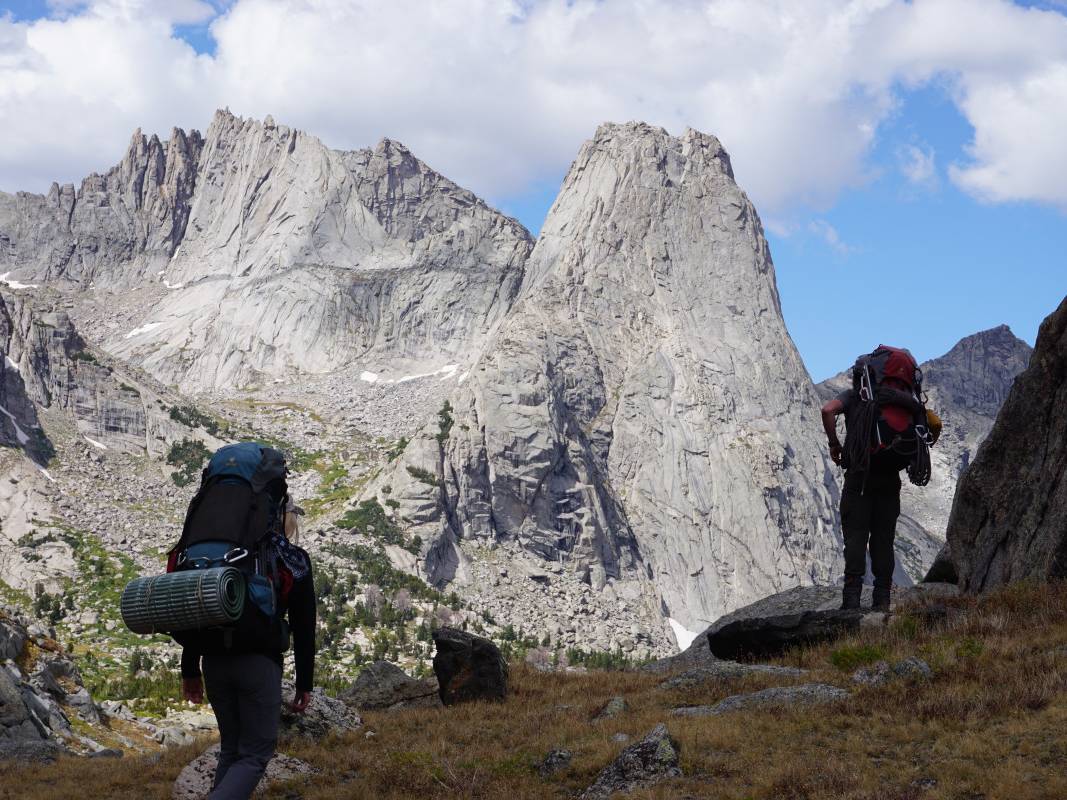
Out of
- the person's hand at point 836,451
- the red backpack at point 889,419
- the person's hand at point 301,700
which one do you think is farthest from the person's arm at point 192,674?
the red backpack at point 889,419

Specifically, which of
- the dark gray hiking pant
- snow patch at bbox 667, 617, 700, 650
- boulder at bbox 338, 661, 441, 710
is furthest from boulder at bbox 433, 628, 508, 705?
snow patch at bbox 667, 617, 700, 650

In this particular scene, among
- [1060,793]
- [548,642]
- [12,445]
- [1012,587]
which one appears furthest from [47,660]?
[12,445]

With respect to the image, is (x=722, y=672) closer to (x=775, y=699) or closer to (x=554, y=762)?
(x=775, y=699)

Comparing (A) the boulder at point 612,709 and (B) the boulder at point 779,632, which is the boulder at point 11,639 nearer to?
(A) the boulder at point 612,709

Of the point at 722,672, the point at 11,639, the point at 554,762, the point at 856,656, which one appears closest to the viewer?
the point at 554,762

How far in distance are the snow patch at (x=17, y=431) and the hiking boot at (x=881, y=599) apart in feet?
629

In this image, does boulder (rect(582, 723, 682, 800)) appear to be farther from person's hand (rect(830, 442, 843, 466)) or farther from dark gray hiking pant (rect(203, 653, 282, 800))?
person's hand (rect(830, 442, 843, 466))

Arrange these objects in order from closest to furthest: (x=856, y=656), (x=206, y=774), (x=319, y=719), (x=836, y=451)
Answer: (x=206, y=774), (x=856, y=656), (x=836, y=451), (x=319, y=719)

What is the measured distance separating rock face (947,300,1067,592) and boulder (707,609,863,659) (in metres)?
2.98

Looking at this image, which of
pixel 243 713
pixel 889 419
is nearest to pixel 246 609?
pixel 243 713

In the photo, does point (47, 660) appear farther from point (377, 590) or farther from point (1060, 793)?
point (377, 590)

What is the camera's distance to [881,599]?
16.8m

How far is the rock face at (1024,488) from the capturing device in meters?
16.3

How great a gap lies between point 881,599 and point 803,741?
6.14 m
